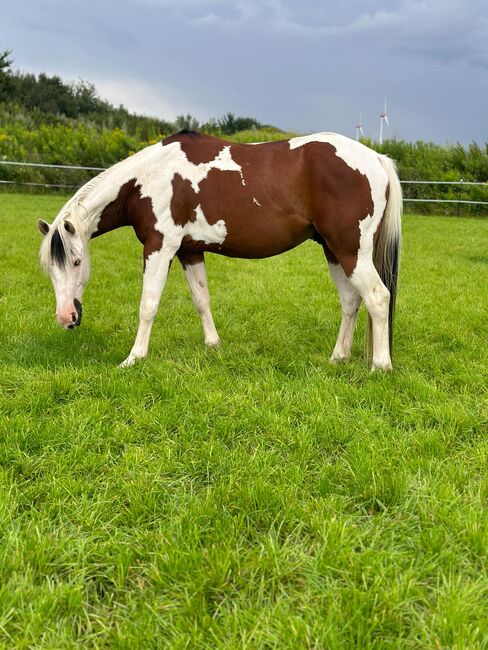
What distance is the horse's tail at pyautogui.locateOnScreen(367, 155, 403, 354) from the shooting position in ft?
11.8

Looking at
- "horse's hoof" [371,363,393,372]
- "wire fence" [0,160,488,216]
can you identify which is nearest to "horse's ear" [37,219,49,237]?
"horse's hoof" [371,363,393,372]

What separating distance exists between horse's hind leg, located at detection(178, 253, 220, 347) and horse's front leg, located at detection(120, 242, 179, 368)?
0.40m

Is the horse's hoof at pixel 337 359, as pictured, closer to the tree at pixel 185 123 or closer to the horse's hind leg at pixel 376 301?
the horse's hind leg at pixel 376 301

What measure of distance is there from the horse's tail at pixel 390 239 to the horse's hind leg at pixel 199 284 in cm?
134

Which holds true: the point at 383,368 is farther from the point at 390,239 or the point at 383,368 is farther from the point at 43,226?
the point at 43,226

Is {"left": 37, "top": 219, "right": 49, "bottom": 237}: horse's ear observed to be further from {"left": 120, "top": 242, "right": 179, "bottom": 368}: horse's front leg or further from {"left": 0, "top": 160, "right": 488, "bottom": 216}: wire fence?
{"left": 0, "top": 160, "right": 488, "bottom": 216}: wire fence

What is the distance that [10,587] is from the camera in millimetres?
1562

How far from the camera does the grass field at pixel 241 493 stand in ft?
4.81

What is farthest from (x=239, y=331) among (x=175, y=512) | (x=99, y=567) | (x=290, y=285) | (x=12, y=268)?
(x=12, y=268)

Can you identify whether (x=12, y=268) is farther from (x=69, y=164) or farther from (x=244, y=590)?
(x=69, y=164)

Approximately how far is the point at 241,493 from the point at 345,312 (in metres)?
2.20

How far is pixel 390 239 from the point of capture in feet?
11.9

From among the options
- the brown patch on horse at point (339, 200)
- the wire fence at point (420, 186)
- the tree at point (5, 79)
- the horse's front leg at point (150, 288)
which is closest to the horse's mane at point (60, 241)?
the horse's front leg at point (150, 288)

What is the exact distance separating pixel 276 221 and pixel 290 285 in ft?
9.98
